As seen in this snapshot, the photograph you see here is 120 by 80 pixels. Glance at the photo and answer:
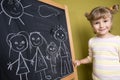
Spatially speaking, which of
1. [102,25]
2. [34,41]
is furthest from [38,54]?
[102,25]

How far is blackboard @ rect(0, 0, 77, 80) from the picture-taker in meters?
0.91

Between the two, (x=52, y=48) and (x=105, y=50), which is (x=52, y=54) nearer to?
(x=52, y=48)

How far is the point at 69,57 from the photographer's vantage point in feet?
4.76

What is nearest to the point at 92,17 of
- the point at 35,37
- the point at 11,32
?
the point at 35,37

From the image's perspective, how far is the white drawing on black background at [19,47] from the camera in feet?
3.01

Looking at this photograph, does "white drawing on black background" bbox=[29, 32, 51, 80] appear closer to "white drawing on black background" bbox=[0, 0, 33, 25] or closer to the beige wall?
"white drawing on black background" bbox=[0, 0, 33, 25]

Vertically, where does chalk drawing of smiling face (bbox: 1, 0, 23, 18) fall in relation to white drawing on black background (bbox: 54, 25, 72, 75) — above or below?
above

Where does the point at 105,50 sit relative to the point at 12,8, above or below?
below

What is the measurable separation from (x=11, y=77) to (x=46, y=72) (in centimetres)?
30

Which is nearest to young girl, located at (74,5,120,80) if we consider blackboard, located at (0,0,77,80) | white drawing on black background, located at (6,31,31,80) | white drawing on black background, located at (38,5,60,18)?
blackboard, located at (0,0,77,80)

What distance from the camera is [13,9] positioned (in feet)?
3.14

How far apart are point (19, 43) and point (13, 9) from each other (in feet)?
0.65

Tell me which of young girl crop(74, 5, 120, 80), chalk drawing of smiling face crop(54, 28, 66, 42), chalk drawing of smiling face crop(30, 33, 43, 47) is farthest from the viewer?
young girl crop(74, 5, 120, 80)

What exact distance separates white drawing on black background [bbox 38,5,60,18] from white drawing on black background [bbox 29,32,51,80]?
16 cm
